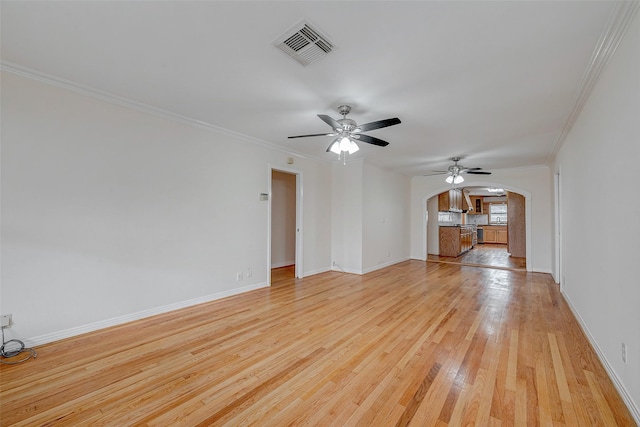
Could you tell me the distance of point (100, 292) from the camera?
2932mm

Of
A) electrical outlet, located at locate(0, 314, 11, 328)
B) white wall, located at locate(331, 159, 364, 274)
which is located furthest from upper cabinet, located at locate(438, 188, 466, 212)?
electrical outlet, located at locate(0, 314, 11, 328)

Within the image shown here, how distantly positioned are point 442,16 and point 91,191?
3.59m

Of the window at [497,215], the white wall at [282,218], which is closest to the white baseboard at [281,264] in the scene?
the white wall at [282,218]

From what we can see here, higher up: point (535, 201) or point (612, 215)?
point (535, 201)

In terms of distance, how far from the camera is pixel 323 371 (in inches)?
86.3

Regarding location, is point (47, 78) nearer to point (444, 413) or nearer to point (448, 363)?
point (444, 413)

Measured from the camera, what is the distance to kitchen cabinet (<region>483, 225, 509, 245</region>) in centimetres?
1219

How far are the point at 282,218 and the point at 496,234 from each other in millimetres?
10603

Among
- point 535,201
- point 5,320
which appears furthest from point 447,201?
point 5,320

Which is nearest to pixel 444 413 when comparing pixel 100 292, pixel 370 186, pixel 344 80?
pixel 344 80

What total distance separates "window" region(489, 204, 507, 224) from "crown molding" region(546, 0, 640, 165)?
40.9ft

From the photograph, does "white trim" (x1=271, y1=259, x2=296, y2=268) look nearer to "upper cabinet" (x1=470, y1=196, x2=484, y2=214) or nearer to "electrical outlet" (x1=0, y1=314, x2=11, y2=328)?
"electrical outlet" (x1=0, y1=314, x2=11, y2=328)

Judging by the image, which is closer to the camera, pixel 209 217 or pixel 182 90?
pixel 182 90

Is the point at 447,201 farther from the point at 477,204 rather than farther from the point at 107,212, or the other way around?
the point at 107,212
